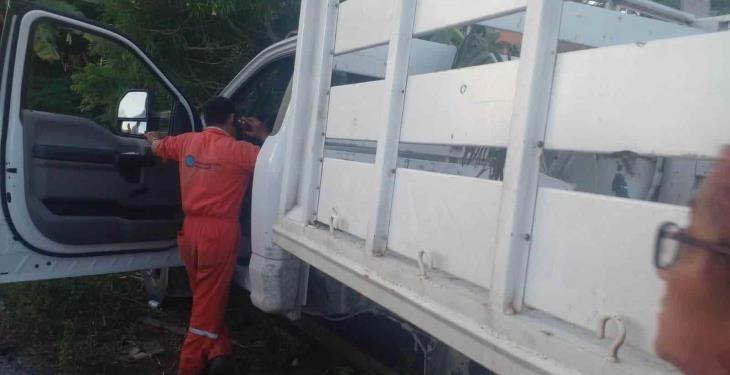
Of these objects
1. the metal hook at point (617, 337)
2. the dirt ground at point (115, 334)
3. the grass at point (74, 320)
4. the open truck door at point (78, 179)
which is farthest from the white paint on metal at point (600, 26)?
the grass at point (74, 320)

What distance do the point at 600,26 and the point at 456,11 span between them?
1.02m

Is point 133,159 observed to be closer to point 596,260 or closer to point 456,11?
point 456,11

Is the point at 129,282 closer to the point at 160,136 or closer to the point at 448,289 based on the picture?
the point at 160,136

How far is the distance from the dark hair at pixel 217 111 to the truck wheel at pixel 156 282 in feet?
4.45

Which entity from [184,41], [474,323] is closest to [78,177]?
[474,323]

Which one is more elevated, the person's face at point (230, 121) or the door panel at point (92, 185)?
the person's face at point (230, 121)

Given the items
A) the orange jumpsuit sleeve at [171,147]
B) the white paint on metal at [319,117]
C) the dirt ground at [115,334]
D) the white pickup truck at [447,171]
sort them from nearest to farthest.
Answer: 1. the white pickup truck at [447,171]
2. the white paint on metal at [319,117]
3. the orange jumpsuit sleeve at [171,147]
4. the dirt ground at [115,334]

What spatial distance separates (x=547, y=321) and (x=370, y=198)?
3.05 feet

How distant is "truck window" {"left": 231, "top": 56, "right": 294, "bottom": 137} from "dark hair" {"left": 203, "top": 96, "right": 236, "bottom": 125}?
19.7 inches

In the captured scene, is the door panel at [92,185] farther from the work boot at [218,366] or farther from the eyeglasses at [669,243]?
the eyeglasses at [669,243]

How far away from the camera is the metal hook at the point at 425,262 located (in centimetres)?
197

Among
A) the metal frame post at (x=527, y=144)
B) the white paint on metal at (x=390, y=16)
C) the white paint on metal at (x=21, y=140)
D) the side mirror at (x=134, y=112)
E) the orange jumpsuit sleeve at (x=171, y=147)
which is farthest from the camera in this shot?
the side mirror at (x=134, y=112)

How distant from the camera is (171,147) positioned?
3.56m

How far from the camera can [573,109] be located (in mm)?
1531
